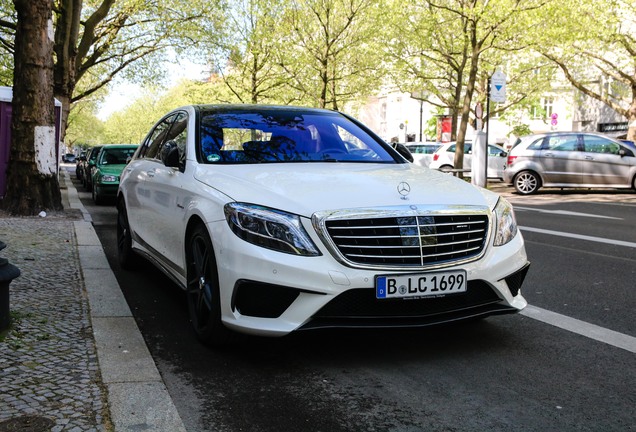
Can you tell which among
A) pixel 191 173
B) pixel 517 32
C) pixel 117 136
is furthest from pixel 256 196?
pixel 117 136

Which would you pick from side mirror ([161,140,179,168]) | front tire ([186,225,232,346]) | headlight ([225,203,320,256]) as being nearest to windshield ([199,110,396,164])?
side mirror ([161,140,179,168])

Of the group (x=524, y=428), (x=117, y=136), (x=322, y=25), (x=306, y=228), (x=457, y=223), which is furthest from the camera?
(x=117, y=136)

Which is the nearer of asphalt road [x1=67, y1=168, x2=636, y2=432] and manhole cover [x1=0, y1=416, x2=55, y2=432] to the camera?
manhole cover [x1=0, y1=416, x2=55, y2=432]

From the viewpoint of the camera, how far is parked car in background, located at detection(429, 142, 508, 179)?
2741 cm

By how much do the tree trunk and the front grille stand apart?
28.8ft

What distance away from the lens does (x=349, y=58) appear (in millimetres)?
34281

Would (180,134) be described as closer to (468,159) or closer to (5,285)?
(5,285)

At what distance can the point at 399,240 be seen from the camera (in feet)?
12.6

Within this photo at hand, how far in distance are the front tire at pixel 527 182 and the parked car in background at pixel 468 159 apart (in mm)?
7234

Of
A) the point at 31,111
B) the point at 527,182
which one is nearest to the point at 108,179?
the point at 31,111

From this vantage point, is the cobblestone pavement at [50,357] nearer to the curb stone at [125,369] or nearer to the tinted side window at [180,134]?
the curb stone at [125,369]

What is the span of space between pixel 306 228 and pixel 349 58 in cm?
3150

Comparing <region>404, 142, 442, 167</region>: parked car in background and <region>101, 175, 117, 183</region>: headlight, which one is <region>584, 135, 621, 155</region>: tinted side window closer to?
<region>404, 142, 442, 167</region>: parked car in background

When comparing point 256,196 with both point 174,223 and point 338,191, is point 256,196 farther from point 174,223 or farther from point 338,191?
point 174,223
